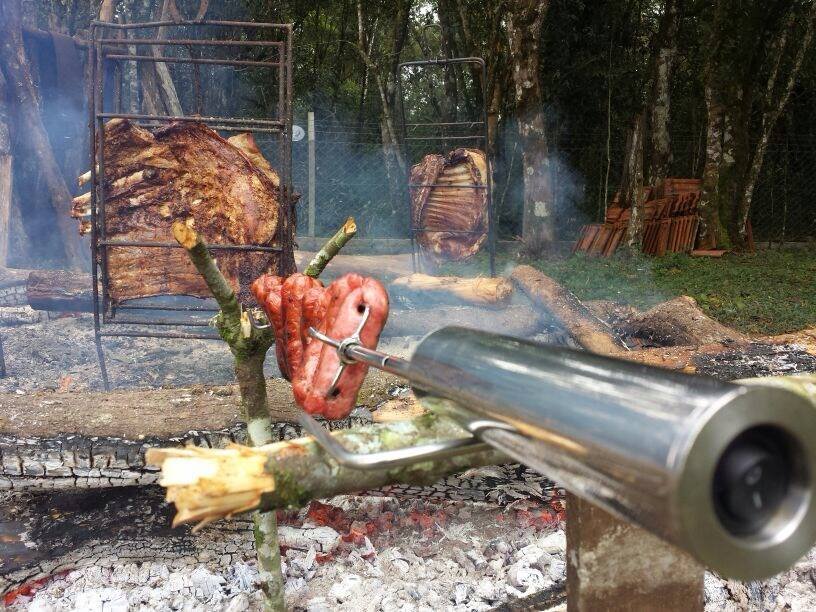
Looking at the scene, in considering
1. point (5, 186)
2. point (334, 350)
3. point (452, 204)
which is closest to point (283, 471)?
point (334, 350)

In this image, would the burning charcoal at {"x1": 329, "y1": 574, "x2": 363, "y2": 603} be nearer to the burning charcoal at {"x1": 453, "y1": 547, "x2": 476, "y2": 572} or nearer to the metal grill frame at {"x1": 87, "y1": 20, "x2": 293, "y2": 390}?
the burning charcoal at {"x1": 453, "y1": 547, "x2": 476, "y2": 572}

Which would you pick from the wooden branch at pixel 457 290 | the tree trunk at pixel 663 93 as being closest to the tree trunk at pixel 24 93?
the wooden branch at pixel 457 290

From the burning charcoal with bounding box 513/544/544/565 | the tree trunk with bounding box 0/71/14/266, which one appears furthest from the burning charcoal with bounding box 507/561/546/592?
the tree trunk with bounding box 0/71/14/266

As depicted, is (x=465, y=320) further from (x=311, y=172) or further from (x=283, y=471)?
(x=311, y=172)

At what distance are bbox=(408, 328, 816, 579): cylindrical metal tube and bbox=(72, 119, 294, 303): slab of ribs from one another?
3.06 m

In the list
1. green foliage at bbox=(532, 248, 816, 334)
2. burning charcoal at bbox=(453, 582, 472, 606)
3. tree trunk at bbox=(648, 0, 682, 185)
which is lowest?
burning charcoal at bbox=(453, 582, 472, 606)

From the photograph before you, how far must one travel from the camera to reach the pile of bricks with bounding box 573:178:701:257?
39.6ft

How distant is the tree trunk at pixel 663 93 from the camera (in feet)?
36.2

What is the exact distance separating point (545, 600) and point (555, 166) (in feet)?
37.6

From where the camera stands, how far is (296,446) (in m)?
1.26

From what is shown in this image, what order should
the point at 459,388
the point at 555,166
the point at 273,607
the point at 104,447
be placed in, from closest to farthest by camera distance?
the point at 459,388, the point at 273,607, the point at 104,447, the point at 555,166

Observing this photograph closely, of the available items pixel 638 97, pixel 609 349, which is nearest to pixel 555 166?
pixel 638 97

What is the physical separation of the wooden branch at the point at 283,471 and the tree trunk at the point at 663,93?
37.4 feet

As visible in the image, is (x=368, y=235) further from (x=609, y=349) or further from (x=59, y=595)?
(x=59, y=595)
